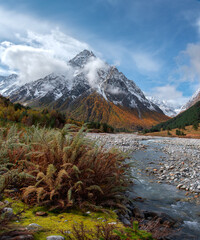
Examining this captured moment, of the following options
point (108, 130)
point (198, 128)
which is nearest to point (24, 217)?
point (108, 130)

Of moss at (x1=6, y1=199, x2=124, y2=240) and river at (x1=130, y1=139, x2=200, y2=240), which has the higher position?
moss at (x1=6, y1=199, x2=124, y2=240)

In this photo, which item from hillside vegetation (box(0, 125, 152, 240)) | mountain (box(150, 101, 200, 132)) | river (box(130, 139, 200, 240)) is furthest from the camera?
mountain (box(150, 101, 200, 132))

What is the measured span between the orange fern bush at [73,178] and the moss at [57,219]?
0.47 feet

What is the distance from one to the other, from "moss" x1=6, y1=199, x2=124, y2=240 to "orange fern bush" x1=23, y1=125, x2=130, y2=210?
14 cm

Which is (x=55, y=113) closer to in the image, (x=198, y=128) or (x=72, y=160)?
(x=72, y=160)

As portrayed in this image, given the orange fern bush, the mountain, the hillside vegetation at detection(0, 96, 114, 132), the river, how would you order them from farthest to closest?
the mountain → the hillside vegetation at detection(0, 96, 114, 132) → the river → the orange fern bush

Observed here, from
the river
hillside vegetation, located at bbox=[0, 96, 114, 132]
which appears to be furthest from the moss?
hillside vegetation, located at bbox=[0, 96, 114, 132]

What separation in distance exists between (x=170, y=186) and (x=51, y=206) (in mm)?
6169

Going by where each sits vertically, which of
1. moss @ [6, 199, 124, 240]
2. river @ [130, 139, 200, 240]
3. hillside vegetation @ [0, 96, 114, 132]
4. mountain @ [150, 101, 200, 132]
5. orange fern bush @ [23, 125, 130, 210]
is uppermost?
mountain @ [150, 101, 200, 132]

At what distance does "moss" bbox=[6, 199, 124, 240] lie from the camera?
2161 millimetres

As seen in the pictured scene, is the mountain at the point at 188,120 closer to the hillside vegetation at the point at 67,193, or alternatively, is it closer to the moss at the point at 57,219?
the hillside vegetation at the point at 67,193

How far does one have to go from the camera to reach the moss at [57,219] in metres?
2.16

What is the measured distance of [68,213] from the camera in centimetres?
284

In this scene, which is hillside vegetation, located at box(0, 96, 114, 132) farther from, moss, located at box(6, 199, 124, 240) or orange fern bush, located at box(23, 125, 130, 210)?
moss, located at box(6, 199, 124, 240)
